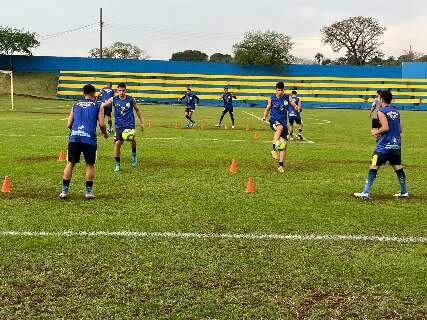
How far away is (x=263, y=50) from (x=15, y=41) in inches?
1134

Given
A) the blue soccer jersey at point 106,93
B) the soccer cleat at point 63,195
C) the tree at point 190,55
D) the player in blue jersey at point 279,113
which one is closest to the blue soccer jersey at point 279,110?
the player in blue jersey at point 279,113

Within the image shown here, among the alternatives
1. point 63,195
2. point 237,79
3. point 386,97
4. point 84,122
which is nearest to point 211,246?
point 63,195

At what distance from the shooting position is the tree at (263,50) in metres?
68.0

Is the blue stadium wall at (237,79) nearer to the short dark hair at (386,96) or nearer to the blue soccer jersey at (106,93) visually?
the blue soccer jersey at (106,93)

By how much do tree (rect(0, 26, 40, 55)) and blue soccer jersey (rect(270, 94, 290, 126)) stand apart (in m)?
55.2

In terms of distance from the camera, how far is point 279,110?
1435 cm

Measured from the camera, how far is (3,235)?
7043 millimetres

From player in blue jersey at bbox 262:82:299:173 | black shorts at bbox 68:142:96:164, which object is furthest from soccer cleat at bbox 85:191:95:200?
player in blue jersey at bbox 262:82:299:173

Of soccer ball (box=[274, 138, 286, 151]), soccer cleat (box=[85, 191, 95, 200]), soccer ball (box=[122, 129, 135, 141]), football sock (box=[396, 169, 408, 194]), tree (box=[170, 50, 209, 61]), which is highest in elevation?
tree (box=[170, 50, 209, 61])

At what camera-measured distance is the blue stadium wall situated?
6167cm

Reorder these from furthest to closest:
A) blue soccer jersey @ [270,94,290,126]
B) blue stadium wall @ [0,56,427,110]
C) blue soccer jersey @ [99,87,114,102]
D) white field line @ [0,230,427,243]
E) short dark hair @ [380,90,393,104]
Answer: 1. blue stadium wall @ [0,56,427,110]
2. blue soccer jersey @ [99,87,114,102]
3. blue soccer jersey @ [270,94,290,126]
4. short dark hair @ [380,90,393,104]
5. white field line @ [0,230,427,243]

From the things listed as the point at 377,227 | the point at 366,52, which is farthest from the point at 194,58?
the point at 377,227

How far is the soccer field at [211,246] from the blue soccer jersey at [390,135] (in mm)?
896

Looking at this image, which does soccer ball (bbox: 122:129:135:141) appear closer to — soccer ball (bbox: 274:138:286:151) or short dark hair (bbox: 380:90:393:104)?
soccer ball (bbox: 274:138:286:151)
